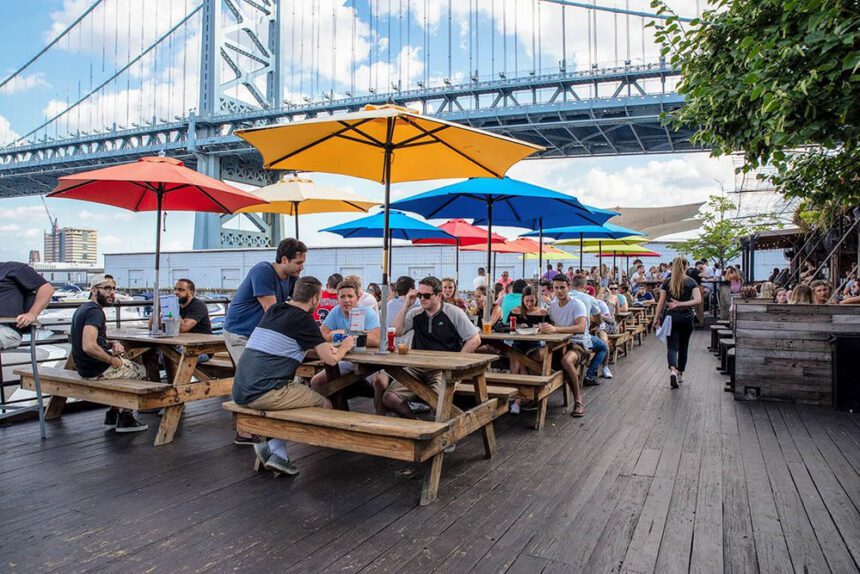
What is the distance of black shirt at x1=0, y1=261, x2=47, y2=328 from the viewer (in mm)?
3971

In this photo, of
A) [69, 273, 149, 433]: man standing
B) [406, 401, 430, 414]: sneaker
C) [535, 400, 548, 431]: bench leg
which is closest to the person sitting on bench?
[406, 401, 430, 414]: sneaker

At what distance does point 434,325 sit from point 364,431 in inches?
62.8

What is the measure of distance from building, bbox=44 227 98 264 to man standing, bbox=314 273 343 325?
14139 centimetres

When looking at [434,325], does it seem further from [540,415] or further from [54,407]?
[54,407]

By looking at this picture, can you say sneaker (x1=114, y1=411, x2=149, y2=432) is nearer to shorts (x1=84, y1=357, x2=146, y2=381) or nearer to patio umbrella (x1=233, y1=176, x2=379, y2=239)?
shorts (x1=84, y1=357, x2=146, y2=381)

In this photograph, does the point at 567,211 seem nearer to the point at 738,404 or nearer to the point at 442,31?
the point at 738,404

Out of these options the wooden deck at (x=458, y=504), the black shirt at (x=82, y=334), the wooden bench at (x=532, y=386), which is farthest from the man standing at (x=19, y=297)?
the wooden bench at (x=532, y=386)

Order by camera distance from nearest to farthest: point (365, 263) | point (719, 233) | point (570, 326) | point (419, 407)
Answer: point (419, 407), point (570, 326), point (719, 233), point (365, 263)

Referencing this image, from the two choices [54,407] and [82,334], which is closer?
[82,334]

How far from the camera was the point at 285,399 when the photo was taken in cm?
327

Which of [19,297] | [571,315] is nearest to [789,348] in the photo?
[571,315]

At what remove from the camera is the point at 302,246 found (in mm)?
3885

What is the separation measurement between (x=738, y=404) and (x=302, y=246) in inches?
171

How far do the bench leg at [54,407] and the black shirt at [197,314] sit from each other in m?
1.12
